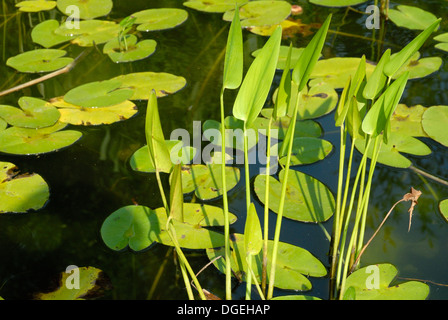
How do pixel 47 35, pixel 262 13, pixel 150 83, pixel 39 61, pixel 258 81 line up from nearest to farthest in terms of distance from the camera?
pixel 258 81
pixel 150 83
pixel 39 61
pixel 47 35
pixel 262 13

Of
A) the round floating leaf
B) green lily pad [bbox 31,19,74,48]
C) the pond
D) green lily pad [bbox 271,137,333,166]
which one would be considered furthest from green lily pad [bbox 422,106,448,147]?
green lily pad [bbox 31,19,74,48]

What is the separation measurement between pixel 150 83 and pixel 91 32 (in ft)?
2.00

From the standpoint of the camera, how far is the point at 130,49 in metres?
2.34

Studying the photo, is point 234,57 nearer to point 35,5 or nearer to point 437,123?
point 437,123

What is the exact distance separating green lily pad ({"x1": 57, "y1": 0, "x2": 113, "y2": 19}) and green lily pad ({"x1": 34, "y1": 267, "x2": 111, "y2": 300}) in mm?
1658

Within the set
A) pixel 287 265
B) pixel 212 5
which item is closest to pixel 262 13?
pixel 212 5

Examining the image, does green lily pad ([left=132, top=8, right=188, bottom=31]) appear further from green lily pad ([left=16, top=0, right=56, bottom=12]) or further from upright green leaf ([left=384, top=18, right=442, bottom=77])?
upright green leaf ([left=384, top=18, right=442, bottom=77])

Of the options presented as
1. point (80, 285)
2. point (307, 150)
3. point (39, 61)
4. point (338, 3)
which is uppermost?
point (338, 3)

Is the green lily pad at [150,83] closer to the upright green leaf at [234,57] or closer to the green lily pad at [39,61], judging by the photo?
the green lily pad at [39,61]

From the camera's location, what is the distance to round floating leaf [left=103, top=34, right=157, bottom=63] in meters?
2.27

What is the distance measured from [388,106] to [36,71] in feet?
5.38

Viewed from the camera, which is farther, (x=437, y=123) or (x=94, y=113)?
(x=94, y=113)

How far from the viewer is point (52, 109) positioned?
6.26 feet
